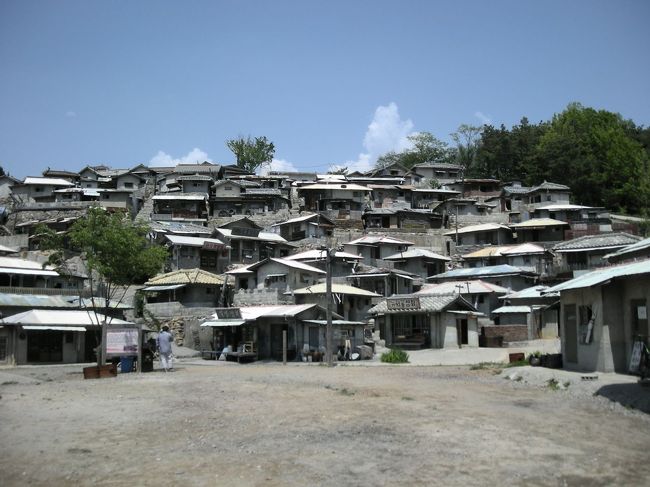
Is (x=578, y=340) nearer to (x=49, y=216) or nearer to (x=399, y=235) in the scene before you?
(x=399, y=235)

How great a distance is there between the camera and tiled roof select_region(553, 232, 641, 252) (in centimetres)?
5822

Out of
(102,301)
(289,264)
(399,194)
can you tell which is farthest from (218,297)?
(399,194)

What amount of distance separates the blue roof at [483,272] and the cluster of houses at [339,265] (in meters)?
0.17

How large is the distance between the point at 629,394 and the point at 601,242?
47366 mm

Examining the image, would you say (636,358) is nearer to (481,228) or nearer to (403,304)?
(403,304)

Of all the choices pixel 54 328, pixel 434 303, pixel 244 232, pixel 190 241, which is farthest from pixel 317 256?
pixel 54 328

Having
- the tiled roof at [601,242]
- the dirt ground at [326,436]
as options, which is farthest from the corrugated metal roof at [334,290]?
the dirt ground at [326,436]

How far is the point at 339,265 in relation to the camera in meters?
61.2

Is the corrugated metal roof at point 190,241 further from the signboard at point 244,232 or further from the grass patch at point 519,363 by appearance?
the grass patch at point 519,363

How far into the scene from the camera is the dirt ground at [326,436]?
9578 millimetres

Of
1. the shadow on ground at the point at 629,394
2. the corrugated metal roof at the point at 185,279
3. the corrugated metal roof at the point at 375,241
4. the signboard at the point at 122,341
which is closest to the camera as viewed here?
the shadow on ground at the point at 629,394

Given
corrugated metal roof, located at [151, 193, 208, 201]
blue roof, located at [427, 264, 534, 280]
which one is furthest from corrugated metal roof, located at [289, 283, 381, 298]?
corrugated metal roof, located at [151, 193, 208, 201]

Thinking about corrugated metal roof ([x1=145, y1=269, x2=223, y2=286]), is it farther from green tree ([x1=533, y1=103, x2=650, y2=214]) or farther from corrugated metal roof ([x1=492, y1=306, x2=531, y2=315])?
green tree ([x1=533, y1=103, x2=650, y2=214])

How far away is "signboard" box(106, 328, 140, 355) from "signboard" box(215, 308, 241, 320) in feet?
41.5
